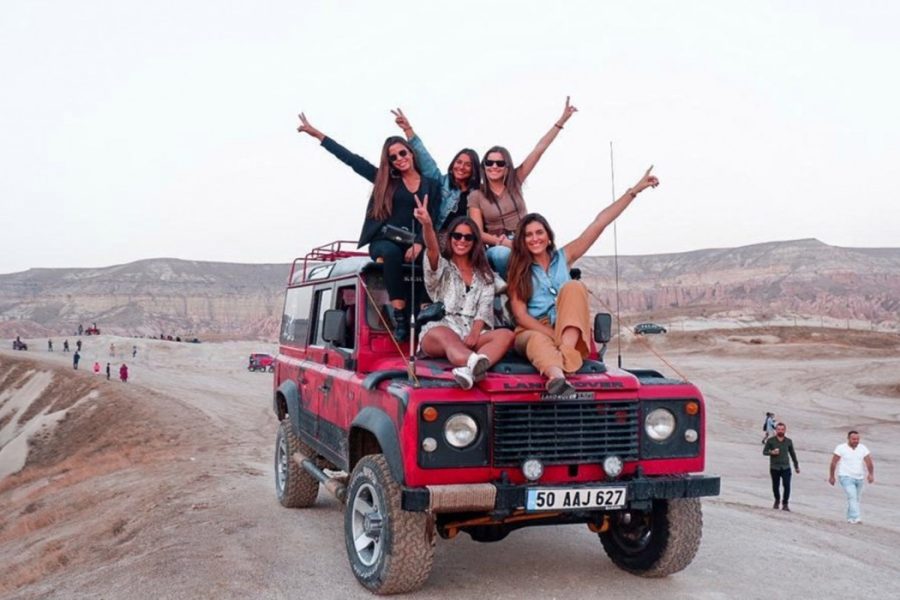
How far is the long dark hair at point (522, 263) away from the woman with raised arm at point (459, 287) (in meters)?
0.17

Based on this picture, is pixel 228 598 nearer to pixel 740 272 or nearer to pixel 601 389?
pixel 601 389

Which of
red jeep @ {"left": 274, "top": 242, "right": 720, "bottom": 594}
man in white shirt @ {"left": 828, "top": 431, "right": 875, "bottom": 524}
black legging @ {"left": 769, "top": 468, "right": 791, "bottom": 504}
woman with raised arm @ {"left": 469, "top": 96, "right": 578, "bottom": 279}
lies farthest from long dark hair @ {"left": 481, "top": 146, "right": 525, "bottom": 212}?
black legging @ {"left": 769, "top": 468, "right": 791, "bottom": 504}

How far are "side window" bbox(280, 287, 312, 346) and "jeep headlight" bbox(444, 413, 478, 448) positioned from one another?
3625 mm

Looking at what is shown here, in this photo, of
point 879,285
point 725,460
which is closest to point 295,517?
point 725,460

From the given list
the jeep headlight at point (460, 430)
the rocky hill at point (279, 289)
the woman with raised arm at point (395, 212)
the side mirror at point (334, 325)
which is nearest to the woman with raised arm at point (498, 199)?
the woman with raised arm at point (395, 212)

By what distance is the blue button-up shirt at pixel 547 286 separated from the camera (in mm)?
6242

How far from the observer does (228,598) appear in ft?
19.3

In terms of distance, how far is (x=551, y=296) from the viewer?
6.28 m

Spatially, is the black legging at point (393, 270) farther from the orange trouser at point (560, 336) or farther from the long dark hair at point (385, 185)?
the orange trouser at point (560, 336)

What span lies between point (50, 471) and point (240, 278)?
159 m

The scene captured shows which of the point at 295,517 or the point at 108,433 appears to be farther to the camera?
the point at 108,433

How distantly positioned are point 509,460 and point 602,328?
192 centimetres

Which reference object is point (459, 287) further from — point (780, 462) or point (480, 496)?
point (780, 462)

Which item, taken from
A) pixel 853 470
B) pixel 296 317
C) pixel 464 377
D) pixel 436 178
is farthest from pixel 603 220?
pixel 853 470
